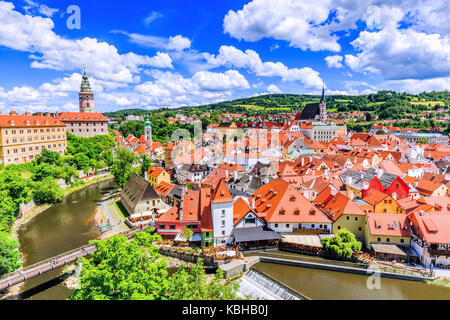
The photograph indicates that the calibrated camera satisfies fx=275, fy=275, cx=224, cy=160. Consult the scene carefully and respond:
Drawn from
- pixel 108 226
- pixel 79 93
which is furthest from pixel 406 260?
pixel 79 93

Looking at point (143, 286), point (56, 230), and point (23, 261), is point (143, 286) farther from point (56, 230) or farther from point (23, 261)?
point (56, 230)

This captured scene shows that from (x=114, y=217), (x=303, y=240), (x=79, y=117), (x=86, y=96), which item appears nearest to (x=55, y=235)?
(x=114, y=217)

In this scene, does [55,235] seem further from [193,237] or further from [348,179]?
[348,179]

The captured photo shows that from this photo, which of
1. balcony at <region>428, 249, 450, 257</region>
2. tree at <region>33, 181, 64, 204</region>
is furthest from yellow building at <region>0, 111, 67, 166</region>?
balcony at <region>428, 249, 450, 257</region>

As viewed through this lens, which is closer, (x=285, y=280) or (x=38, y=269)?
(x=38, y=269)

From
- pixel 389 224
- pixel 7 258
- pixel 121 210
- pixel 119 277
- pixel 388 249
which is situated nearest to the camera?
pixel 119 277

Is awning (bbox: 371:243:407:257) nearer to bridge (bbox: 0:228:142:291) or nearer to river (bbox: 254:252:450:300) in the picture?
river (bbox: 254:252:450:300)

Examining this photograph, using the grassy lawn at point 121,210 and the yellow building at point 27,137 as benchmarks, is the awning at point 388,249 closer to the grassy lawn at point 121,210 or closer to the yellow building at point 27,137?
the grassy lawn at point 121,210
